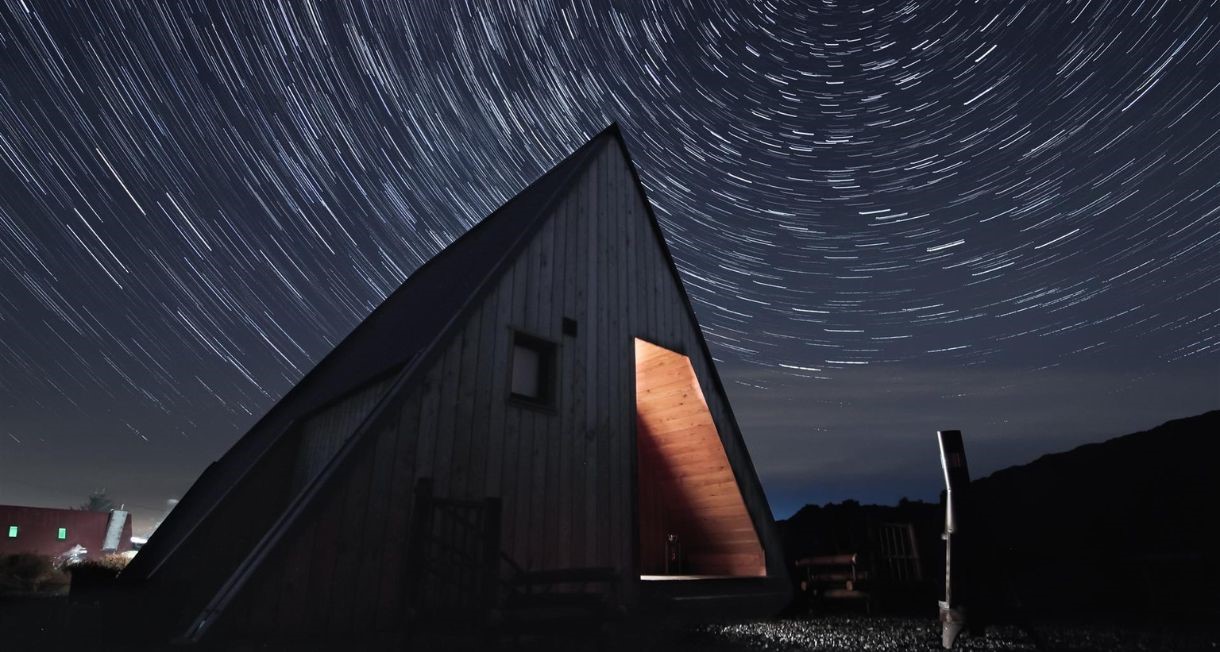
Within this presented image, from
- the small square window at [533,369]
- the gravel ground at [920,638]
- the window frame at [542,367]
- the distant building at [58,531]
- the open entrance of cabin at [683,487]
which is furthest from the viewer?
the distant building at [58,531]

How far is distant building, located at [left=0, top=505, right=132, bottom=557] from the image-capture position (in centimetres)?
3516

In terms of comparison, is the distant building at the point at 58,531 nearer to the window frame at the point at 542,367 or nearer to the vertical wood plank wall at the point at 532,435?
the window frame at the point at 542,367

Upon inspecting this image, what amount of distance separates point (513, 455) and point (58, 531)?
4620cm

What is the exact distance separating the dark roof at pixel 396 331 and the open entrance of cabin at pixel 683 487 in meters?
2.88

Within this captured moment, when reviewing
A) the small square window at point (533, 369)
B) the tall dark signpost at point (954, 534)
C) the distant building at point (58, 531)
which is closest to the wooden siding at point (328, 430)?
the small square window at point (533, 369)

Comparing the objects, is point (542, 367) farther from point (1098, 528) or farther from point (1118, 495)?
point (1118, 495)

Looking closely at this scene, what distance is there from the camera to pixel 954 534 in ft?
15.9

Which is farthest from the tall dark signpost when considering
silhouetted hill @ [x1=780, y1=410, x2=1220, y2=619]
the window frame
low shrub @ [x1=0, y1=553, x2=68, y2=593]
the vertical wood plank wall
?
low shrub @ [x1=0, y1=553, x2=68, y2=593]

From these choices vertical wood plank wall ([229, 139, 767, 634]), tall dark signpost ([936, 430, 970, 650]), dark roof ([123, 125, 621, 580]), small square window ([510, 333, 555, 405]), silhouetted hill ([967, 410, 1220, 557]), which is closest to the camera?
tall dark signpost ([936, 430, 970, 650])

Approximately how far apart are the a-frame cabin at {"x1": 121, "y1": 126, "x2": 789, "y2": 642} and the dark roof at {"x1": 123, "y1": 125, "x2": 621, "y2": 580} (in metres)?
0.08

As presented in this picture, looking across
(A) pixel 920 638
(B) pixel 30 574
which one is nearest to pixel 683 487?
(A) pixel 920 638

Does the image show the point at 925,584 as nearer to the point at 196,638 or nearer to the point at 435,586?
the point at 435,586

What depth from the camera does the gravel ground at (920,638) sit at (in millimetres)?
5504

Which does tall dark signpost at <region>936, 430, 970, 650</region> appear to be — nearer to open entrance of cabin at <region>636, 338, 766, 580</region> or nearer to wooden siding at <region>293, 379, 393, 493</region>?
open entrance of cabin at <region>636, 338, 766, 580</region>
